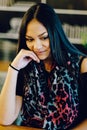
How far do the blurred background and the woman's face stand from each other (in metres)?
1.90

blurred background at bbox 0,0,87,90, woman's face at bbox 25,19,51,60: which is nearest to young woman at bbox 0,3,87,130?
woman's face at bbox 25,19,51,60

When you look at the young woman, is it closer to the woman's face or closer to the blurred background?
the woman's face

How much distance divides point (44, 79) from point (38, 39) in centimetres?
19

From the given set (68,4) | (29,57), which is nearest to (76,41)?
(68,4)

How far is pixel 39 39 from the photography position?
1.20 metres

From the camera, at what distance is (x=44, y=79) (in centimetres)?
128

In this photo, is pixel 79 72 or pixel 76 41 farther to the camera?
pixel 76 41

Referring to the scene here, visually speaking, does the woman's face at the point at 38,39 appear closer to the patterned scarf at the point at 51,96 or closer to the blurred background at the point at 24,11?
the patterned scarf at the point at 51,96

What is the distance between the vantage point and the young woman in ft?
3.90

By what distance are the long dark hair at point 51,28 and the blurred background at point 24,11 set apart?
6.30ft

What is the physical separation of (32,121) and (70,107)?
0.58 ft

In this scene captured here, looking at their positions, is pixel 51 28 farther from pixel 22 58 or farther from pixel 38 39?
pixel 22 58

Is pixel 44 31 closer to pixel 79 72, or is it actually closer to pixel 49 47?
pixel 49 47

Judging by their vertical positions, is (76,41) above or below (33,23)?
below
